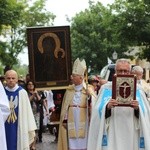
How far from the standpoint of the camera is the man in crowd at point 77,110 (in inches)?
407

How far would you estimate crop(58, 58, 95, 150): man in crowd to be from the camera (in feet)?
33.9

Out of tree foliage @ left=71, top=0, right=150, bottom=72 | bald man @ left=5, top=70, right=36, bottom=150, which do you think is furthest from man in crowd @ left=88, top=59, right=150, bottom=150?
tree foliage @ left=71, top=0, right=150, bottom=72

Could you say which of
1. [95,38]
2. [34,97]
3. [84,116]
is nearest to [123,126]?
[84,116]

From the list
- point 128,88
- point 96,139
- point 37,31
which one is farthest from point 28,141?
point 37,31

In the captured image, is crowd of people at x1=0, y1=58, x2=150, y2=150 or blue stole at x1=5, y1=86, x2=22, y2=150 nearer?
crowd of people at x1=0, y1=58, x2=150, y2=150

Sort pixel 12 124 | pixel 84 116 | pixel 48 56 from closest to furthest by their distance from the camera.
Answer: pixel 12 124, pixel 84 116, pixel 48 56

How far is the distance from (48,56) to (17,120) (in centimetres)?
394

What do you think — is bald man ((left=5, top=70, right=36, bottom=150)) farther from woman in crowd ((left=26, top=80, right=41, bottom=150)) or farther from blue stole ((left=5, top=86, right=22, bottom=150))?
woman in crowd ((left=26, top=80, right=41, bottom=150))

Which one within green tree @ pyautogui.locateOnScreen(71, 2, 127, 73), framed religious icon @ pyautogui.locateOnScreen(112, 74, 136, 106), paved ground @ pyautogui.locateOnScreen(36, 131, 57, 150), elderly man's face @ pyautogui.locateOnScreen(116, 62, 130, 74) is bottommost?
paved ground @ pyautogui.locateOnScreen(36, 131, 57, 150)

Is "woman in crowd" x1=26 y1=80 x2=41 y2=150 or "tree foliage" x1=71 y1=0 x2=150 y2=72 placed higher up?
"tree foliage" x1=71 y1=0 x2=150 y2=72

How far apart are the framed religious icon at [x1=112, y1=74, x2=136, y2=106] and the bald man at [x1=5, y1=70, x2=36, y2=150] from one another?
2.42m

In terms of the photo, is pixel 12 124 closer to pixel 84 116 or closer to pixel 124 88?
pixel 84 116

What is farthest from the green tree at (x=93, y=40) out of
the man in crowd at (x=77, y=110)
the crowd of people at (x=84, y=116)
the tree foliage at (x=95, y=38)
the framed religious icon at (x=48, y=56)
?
the man in crowd at (x=77, y=110)

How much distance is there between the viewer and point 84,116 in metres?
10.4
